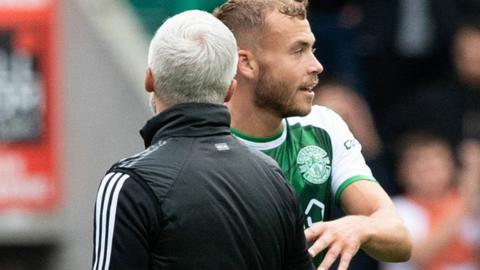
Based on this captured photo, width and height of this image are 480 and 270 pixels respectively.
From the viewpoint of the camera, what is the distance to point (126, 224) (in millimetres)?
5008

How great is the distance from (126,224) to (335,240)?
31.4 inches

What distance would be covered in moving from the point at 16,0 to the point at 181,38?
5.28m

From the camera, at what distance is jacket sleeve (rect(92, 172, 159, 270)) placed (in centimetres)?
501

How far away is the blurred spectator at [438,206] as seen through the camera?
374 inches

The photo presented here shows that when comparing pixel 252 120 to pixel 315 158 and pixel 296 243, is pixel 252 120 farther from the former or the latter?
pixel 296 243

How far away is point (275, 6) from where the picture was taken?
6047mm

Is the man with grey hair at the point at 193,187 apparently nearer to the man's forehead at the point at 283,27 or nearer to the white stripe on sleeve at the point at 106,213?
the white stripe on sleeve at the point at 106,213

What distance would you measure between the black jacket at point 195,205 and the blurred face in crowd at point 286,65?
0.74 metres

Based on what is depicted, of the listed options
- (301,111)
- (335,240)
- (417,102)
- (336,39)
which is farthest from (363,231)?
(336,39)

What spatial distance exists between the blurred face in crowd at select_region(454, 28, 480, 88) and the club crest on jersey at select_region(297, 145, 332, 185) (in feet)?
14.3

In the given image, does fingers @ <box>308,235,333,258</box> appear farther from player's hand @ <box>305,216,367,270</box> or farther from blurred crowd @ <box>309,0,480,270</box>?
blurred crowd @ <box>309,0,480,270</box>

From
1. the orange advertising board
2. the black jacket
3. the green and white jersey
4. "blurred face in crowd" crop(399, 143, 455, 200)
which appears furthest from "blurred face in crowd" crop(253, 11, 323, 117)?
the orange advertising board

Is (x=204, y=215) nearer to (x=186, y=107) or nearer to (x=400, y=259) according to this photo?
(x=186, y=107)

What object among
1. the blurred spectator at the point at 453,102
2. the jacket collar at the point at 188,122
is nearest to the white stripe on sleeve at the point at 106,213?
the jacket collar at the point at 188,122
